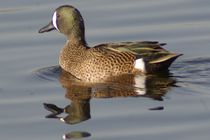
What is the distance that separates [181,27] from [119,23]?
1026 millimetres

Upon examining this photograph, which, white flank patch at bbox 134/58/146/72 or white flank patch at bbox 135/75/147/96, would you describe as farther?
white flank patch at bbox 134/58/146/72

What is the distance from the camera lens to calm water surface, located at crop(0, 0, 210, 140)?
10.1 meters

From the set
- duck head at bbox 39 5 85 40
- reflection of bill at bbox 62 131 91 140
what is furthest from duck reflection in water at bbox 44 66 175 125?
duck head at bbox 39 5 85 40

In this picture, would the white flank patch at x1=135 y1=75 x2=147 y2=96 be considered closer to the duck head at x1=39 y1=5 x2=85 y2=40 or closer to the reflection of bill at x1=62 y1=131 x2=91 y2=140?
the duck head at x1=39 y1=5 x2=85 y2=40

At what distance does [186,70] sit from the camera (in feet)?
42.0

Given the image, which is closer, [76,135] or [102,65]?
[76,135]

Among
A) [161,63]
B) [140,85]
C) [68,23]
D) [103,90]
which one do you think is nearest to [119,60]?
[161,63]

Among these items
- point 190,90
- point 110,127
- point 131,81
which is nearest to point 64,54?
point 131,81

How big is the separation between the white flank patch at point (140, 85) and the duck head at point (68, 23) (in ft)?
4.67

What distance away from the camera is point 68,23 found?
44.8 ft

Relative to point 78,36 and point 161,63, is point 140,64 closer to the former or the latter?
point 161,63

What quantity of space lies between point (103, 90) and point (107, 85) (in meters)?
0.31

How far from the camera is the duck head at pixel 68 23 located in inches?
533

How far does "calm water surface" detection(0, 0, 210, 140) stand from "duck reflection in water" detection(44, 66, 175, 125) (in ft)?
0.04
